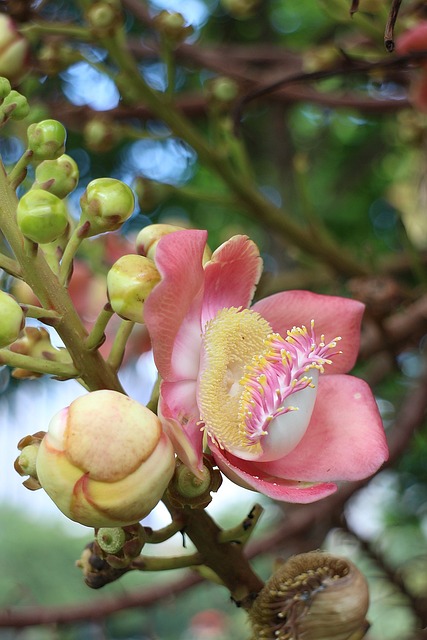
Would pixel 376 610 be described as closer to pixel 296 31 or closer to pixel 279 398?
pixel 279 398

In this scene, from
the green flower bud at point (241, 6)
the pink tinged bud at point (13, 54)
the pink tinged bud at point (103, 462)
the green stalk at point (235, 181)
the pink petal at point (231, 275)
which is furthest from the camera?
the green flower bud at point (241, 6)

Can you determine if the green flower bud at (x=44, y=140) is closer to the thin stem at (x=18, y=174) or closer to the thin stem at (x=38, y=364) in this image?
the thin stem at (x=18, y=174)

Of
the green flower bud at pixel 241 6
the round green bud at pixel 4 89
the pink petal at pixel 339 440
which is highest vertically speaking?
the round green bud at pixel 4 89

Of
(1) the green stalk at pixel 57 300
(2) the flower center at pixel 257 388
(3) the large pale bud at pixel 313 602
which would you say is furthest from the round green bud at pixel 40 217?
(3) the large pale bud at pixel 313 602

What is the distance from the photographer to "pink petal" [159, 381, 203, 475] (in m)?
0.42

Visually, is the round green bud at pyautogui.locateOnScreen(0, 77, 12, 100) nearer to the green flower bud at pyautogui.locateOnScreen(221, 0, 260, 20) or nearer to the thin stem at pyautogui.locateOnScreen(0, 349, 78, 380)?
the thin stem at pyautogui.locateOnScreen(0, 349, 78, 380)

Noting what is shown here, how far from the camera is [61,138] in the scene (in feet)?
1.52

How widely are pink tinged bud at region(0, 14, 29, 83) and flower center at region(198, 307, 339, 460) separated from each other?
31cm

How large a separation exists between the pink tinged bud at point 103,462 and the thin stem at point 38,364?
0.04m

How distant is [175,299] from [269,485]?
0.11 metres

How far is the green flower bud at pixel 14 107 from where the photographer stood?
0.47 m

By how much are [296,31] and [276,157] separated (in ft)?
0.90

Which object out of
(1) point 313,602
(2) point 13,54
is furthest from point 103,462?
(2) point 13,54

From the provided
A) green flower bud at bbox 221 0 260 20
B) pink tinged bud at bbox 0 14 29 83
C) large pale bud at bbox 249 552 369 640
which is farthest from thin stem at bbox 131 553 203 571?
green flower bud at bbox 221 0 260 20
